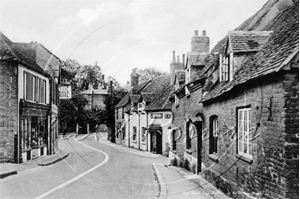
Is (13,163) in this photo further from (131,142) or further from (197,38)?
(131,142)

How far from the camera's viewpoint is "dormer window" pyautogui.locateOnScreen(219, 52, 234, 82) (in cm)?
938

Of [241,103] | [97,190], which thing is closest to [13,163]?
[97,190]

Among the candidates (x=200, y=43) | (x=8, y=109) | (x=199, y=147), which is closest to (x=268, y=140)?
(x=199, y=147)

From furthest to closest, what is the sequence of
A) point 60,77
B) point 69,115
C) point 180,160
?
point 69,115 < point 60,77 < point 180,160

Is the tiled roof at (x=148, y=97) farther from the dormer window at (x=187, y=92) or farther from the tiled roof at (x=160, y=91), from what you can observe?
the dormer window at (x=187, y=92)

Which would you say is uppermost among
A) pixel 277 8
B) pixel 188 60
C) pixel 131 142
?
pixel 277 8

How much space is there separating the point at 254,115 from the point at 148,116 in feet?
84.8

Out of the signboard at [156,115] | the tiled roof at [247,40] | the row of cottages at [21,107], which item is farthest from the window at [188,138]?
the signboard at [156,115]

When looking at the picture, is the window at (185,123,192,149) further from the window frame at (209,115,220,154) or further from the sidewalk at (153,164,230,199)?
the window frame at (209,115,220,154)

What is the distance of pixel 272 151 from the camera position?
6.23m

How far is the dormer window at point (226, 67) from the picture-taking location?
938cm

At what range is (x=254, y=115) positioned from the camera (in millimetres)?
7215

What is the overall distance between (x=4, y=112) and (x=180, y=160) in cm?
945

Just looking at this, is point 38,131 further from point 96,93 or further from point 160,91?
point 160,91
